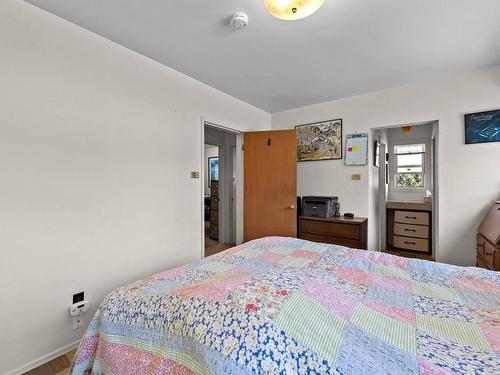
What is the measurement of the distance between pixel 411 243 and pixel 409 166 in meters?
1.44

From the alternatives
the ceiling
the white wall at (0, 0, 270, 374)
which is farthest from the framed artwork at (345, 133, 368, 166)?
the white wall at (0, 0, 270, 374)

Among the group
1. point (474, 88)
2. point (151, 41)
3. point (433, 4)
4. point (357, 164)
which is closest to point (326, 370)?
point (433, 4)

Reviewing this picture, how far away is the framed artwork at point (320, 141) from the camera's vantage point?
11.0 feet

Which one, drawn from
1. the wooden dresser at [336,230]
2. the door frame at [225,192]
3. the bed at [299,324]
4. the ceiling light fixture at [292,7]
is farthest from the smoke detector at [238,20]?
the wooden dresser at [336,230]

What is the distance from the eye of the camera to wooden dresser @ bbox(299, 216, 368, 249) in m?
2.86

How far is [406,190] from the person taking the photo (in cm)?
453

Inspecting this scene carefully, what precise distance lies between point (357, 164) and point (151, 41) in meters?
2.74

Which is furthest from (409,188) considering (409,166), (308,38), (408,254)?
(308,38)

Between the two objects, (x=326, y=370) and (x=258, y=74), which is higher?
(x=258, y=74)

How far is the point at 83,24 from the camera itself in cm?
179

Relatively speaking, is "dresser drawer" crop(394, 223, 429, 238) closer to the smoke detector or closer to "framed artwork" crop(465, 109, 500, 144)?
"framed artwork" crop(465, 109, 500, 144)

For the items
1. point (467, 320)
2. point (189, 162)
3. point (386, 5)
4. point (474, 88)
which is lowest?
point (467, 320)

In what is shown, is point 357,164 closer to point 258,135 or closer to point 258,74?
point 258,135

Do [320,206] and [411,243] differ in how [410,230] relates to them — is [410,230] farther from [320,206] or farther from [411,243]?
[320,206]
